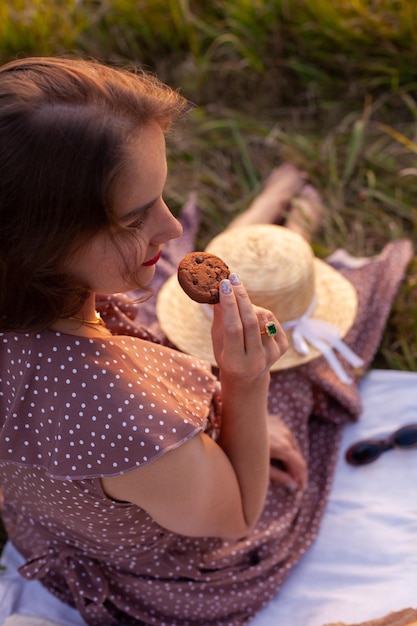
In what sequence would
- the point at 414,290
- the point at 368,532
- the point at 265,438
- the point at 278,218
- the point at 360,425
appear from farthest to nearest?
the point at 278,218
the point at 414,290
the point at 360,425
the point at 368,532
the point at 265,438

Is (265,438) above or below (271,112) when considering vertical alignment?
above

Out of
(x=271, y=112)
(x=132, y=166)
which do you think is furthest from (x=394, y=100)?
(x=132, y=166)

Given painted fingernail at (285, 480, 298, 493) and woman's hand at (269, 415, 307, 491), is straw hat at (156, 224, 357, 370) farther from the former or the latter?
painted fingernail at (285, 480, 298, 493)

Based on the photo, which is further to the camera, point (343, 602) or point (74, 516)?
point (343, 602)

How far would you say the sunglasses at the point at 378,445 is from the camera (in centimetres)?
202

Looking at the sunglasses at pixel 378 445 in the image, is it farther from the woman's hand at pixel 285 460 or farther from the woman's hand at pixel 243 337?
the woman's hand at pixel 243 337

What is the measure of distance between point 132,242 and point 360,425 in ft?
4.10

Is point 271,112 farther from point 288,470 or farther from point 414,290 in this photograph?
point 288,470

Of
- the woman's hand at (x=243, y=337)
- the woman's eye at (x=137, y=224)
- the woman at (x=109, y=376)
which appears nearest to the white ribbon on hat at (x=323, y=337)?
the woman at (x=109, y=376)

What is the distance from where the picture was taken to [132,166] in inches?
42.7

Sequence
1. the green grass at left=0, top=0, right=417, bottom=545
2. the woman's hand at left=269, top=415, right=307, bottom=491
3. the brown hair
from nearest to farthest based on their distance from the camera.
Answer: the brown hair < the woman's hand at left=269, top=415, right=307, bottom=491 < the green grass at left=0, top=0, right=417, bottom=545

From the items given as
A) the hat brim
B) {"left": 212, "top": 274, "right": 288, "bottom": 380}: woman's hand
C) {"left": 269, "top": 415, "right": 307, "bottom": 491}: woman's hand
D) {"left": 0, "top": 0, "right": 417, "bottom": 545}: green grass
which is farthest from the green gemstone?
{"left": 0, "top": 0, "right": 417, "bottom": 545}: green grass

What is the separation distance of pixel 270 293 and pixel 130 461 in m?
0.92

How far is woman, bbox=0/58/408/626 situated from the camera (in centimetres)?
105
